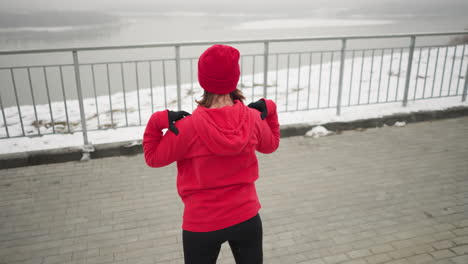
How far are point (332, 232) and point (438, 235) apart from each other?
93cm

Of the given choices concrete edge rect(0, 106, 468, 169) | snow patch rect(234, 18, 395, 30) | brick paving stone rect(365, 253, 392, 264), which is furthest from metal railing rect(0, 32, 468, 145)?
snow patch rect(234, 18, 395, 30)

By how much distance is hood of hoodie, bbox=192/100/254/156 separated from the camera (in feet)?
5.48

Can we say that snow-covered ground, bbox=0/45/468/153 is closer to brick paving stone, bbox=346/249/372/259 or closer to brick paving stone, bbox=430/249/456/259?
brick paving stone, bbox=346/249/372/259

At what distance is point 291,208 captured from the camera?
402 cm

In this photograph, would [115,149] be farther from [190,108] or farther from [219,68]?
[219,68]

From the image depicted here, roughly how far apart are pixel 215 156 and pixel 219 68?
390 mm

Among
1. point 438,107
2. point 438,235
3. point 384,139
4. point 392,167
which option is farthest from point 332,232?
point 438,107

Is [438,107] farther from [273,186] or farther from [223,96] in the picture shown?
[223,96]

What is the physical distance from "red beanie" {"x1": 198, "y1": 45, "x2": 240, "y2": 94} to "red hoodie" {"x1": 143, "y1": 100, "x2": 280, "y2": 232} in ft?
0.33

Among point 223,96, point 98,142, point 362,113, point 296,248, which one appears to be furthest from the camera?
point 362,113

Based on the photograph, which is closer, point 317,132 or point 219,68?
point 219,68

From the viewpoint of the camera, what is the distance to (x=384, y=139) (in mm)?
5949

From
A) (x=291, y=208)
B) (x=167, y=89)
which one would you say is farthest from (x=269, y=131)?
(x=167, y=89)

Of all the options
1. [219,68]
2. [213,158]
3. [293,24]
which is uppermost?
[219,68]
